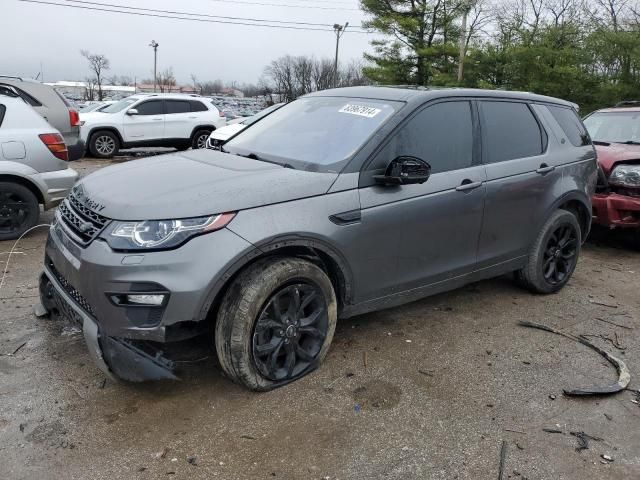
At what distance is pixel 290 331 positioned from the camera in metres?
3.11

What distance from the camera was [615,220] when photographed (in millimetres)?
6133

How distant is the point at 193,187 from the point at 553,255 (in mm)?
3313

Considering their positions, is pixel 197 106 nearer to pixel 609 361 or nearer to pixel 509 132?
pixel 509 132

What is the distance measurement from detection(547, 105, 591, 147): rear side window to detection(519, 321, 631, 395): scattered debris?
176 centimetres

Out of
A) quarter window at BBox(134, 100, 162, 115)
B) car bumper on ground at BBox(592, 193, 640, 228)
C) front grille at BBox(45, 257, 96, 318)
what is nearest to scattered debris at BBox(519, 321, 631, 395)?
car bumper on ground at BBox(592, 193, 640, 228)

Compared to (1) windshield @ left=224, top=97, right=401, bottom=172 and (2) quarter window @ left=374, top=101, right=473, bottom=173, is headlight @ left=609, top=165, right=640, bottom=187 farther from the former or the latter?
(1) windshield @ left=224, top=97, right=401, bottom=172

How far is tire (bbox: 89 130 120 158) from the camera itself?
1391 centimetres

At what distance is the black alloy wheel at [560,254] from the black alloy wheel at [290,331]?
8.03 feet

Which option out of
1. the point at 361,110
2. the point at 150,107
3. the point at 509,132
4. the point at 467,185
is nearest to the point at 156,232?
the point at 361,110

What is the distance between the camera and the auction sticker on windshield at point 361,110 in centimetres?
361

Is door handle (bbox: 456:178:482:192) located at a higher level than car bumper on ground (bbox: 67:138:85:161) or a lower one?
higher

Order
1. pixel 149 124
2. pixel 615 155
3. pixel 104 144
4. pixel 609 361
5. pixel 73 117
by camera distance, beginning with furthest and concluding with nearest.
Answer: pixel 149 124
pixel 104 144
pixel 73 117
pixel 615 155
pixel 609 361

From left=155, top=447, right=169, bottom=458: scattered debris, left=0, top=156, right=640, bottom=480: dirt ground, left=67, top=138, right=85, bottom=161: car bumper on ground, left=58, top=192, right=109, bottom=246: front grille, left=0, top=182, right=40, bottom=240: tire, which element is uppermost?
left=58, top=192, right=109, bottom=246: front grille

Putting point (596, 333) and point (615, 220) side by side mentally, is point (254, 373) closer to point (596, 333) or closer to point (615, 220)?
point (596, 333)
